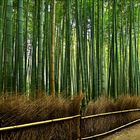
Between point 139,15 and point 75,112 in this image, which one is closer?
point 75,112

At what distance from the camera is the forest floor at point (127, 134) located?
6.69 metres

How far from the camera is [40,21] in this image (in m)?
8.04

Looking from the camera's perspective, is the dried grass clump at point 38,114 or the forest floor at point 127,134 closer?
the dried grass clump at point 38,114

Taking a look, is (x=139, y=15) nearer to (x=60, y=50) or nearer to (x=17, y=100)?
(x=60, y=50)

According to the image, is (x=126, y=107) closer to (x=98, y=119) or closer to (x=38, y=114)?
(x=98, y=119)

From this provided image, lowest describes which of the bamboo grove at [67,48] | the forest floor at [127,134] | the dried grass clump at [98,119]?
the forest floor at [127,134]

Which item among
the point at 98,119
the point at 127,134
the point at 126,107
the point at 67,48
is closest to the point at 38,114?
the point at 98,119

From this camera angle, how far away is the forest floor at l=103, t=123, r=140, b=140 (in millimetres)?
6688

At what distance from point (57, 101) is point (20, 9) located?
1662 mm

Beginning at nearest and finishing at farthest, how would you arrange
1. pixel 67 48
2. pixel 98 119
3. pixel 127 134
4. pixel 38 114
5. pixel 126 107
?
1. pixel 38 114
2. pixel 98 119
3. pixel 127 134
4. pixel 126 107
5. pixel 67 48

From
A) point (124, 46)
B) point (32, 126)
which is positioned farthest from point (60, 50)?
point (32, 126)

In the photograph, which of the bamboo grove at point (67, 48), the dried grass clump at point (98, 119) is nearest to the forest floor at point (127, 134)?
the dried grass clump at point (98, 119)

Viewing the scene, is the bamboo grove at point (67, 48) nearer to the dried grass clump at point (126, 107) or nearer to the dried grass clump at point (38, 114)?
the dried grass clump at point (38, 114)

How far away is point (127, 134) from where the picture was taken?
278 inches
